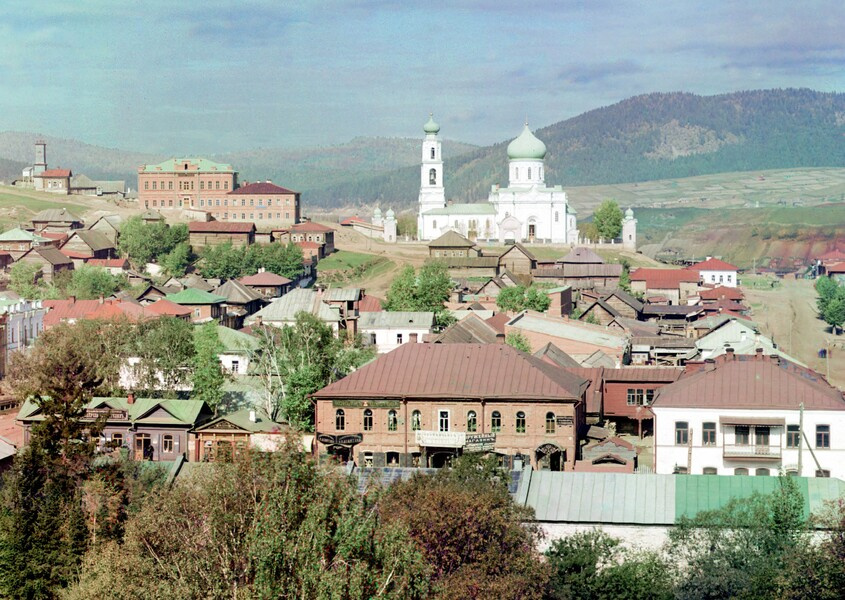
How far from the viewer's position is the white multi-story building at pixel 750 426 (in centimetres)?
4875

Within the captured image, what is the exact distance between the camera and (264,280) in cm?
10975

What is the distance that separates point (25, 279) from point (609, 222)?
5909cm

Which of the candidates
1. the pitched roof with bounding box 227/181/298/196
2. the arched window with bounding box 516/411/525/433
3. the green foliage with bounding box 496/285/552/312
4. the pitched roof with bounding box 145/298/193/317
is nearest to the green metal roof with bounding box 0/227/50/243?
the pitched roof with bounding box 227/181/298/196

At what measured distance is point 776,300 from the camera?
132250 mm

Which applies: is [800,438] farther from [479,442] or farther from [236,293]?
[236,293]

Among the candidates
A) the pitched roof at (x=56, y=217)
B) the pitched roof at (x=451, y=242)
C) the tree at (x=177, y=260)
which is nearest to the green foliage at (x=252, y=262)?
the tree at (x=177, y=260)

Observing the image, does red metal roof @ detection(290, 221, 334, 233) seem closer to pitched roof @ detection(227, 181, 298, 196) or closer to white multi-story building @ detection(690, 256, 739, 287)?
pitched roof @ detection(227, 181, 298, 196)

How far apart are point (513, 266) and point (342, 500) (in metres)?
91.3

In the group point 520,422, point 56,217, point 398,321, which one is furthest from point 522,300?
point 56,217

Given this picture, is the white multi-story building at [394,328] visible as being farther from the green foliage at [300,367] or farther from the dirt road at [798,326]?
the dirt road at [798,326]

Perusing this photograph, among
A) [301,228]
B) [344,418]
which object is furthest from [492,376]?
[301,228]

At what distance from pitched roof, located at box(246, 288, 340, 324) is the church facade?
46.4 metres

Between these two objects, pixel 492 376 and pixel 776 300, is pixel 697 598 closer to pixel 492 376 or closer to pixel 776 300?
pixel 492 376

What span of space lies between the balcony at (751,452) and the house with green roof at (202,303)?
4841 centimetres
